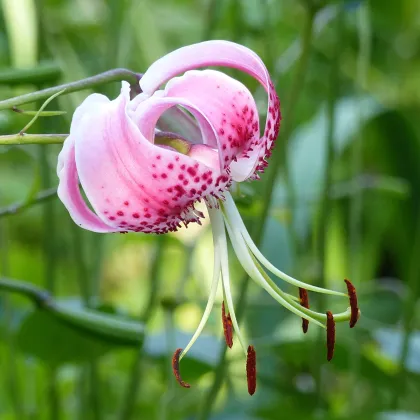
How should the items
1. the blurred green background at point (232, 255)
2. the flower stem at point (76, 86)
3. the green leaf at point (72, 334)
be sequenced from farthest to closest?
the blurred green background at point (232, 255) < the green leaf at point (72, 334) < the flower stem at point (76, 86)

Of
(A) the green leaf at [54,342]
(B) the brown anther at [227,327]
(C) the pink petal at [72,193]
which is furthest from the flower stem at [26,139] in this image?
(A) the green leaf at [54,342]

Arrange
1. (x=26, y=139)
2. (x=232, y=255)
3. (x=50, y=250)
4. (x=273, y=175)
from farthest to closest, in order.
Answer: (x=232, y=255), (x=50, y=250), (x=273, y=175), (x=26, y=139)

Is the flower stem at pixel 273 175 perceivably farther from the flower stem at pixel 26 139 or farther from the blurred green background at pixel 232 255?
the flower stem at pixel 26 139

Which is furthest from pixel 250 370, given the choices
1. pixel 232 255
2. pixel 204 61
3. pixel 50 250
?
pixel 232 255

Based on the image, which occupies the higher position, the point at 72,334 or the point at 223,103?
the point at 223,103

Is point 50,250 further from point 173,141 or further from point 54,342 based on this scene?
point 173,141

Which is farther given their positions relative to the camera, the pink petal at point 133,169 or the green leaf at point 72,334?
the green leaf at point 72,334

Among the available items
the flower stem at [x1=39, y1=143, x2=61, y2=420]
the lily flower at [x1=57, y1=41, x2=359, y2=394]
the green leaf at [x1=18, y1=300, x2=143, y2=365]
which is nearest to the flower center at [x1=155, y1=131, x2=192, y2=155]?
the lily flower at [x1=57, y1=41, x2=359, y2=394]
